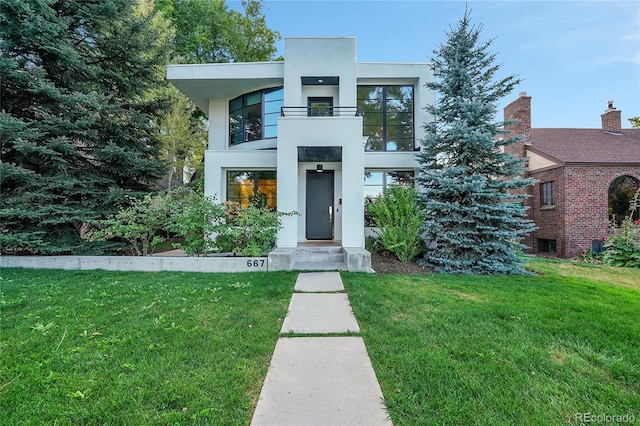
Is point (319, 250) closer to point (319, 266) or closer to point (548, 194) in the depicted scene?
point (319, 266)

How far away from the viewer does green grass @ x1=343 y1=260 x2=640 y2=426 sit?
199 centimetres

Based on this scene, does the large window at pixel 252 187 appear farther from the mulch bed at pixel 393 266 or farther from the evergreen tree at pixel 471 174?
the evergreen tree at pixel 471 174

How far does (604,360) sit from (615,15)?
11.8 meters

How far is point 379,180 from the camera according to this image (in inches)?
392

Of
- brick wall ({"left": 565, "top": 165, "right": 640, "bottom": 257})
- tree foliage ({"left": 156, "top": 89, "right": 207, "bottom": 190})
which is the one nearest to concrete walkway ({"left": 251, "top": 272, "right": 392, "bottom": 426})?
brick wall ({"left": 565, "top": 165, "right": 640, "bottom": 257})

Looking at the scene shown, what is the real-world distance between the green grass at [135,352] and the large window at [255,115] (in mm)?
7028

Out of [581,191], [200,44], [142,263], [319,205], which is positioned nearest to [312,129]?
[319,205]

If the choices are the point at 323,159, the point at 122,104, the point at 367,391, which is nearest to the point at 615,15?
the point at 323,159

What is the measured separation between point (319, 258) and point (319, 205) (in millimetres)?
2662

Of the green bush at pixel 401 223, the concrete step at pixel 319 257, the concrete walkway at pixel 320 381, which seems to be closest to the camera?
the concrete walkway at pixel 320 381

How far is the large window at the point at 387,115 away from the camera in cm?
1019

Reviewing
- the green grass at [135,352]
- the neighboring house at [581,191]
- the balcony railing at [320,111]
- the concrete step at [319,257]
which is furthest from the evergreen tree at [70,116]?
the neighboring house at [581,191]

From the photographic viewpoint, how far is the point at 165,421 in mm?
1833

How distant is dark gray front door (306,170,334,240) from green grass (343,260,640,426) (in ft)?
14.9
